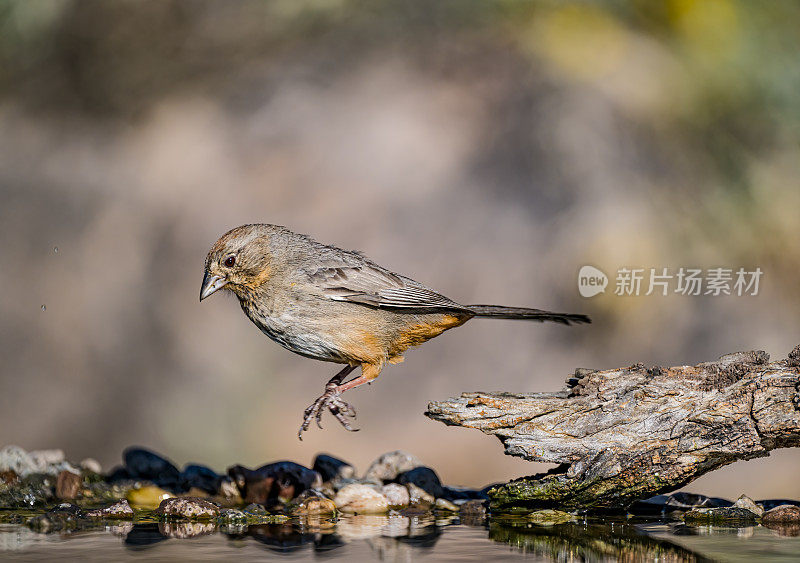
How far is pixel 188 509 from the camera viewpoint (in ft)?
20.1

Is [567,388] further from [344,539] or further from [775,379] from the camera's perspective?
[344,539]

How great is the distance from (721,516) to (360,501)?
249cm

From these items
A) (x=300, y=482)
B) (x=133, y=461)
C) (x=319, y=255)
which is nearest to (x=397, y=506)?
(x=300, y=482)

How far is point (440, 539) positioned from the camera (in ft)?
17.5

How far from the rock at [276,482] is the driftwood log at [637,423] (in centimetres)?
169

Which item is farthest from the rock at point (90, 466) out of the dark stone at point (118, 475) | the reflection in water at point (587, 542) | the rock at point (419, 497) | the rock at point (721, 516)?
the rock at point (721, 516)

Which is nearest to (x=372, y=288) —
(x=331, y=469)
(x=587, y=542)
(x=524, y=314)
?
(x=524, y=314)

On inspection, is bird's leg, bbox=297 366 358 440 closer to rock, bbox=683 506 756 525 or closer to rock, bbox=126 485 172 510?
rock, bbox=126 485 172 510

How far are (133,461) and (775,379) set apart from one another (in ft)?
18.0

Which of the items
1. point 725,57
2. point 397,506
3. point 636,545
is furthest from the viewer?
point 725,57

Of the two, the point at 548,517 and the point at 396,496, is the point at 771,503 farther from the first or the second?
the point at 396,496

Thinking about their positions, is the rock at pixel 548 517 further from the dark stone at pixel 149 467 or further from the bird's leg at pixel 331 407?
the dark stone at pixel 149 467

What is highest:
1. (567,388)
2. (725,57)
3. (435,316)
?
(725,57)

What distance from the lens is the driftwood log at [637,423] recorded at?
5.66 metres
